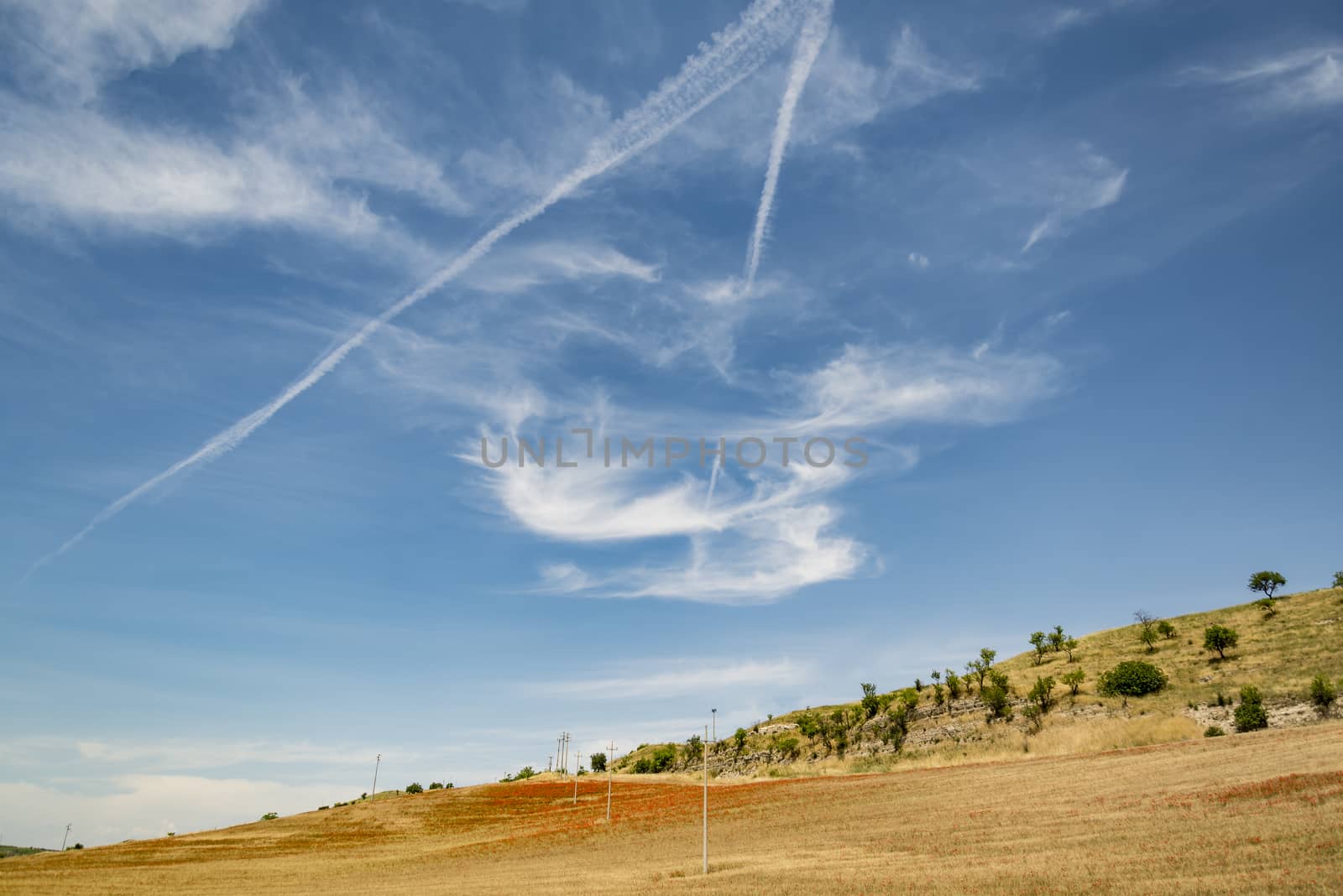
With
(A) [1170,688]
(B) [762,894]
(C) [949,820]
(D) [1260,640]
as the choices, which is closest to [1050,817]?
(C) [949,820]

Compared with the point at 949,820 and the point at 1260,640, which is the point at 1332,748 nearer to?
the point at 949,820

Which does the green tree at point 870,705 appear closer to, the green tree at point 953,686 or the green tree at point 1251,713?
the green tree at point 953,686

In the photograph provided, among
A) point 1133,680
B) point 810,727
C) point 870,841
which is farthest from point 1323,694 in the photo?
point 810,727

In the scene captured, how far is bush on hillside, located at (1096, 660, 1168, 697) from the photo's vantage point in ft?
244

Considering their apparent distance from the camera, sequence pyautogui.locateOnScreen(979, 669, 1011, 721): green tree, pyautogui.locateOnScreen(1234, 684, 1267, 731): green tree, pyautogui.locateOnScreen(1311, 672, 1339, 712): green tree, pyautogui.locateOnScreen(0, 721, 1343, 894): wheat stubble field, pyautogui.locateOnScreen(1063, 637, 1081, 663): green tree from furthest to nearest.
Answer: pyautogui.locateOnScreen(1063, 637, 1081, 663): green tree
pyautogui.locateOnScreen(979, 669, 1011, 721): green tree
pyautogui.locateOnScreen(1234, 684, 1267, 731): green tree
pyautogui.locateOnScreen(1311, 672, 1339, 712): green tree
pyautogui.locateOnScreen(0, 721, 1343, 894): wheat stubble field

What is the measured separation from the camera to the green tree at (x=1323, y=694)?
5574 cm

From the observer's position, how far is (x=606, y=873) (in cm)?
4175

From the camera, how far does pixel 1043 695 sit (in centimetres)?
8106

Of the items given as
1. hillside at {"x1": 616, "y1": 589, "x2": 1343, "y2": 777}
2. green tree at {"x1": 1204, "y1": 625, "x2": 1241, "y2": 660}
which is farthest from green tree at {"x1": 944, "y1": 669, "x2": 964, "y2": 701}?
green tree at {"x1": 1204, "y1": 625, "x2": 1241, "y2": 660}

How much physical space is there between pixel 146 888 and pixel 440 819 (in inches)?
1424

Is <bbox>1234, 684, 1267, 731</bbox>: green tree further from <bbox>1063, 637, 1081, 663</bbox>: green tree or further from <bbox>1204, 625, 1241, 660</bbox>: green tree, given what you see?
<bbox>1063, 637, 1081, 663</bbox>: green tree

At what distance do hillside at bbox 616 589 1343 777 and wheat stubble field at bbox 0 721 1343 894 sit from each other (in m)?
10.4

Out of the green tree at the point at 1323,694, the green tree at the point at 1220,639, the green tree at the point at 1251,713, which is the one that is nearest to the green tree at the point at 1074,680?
the green tree at the point at 1220,639

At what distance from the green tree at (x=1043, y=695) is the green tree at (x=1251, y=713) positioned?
846 inches
